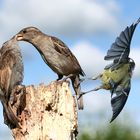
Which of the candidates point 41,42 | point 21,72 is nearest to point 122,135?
point 41,42

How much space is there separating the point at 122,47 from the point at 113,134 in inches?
847

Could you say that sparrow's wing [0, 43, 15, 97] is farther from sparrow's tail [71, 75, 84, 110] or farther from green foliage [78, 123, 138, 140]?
green foliage [78, 123, 138, 140]

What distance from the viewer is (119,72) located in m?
7.83

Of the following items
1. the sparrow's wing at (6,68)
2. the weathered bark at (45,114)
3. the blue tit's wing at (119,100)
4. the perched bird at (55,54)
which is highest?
the perched bird at (55,54)

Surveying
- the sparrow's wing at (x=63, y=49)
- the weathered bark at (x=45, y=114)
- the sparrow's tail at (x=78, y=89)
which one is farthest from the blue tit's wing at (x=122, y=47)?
the sparrow's wing at (x=63, y=49)

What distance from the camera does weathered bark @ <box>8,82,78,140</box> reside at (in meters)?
6.49

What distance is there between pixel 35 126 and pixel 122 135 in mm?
23142

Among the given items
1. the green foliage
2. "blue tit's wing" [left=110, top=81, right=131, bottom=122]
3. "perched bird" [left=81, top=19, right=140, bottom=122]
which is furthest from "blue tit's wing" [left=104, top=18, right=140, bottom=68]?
the green foliage

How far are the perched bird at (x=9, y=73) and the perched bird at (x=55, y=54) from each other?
137 cm

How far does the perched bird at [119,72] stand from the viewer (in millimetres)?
7598

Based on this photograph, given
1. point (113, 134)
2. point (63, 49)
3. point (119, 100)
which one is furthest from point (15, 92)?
point (113, 134)

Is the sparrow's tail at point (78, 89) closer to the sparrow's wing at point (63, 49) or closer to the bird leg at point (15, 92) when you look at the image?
the sparrow's wing at point (63, 49)

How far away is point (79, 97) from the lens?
8.41 metres

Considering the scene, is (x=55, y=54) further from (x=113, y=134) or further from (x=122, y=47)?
(x=113, y=134)
